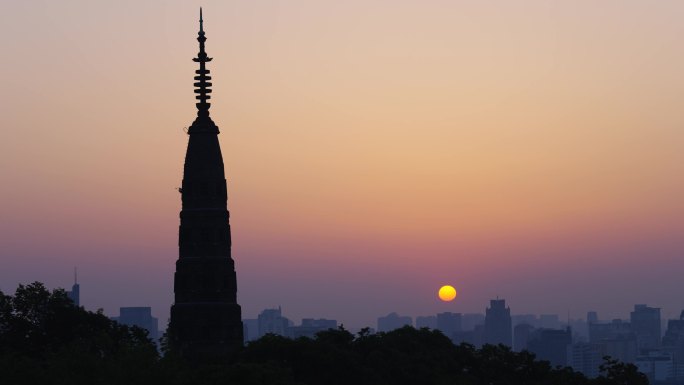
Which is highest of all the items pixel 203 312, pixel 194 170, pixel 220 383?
pixel 194 170

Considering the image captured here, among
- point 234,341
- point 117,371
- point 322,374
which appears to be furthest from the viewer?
point 234,341

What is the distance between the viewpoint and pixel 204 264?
102125 millimetres

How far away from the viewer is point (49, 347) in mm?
98250

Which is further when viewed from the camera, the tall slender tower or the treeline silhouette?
the tall slender tower

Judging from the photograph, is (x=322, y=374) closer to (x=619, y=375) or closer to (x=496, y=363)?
(x=496, y=363)

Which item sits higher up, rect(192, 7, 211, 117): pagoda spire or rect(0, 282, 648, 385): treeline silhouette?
rect(192, 7, 211, 117): pagoda spire

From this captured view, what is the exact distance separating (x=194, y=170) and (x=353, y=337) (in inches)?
→ 627

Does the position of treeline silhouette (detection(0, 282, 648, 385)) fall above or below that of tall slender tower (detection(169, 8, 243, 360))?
below

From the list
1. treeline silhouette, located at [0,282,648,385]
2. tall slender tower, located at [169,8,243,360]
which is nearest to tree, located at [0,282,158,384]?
treeline silhouette, located at [0,282,648,385]

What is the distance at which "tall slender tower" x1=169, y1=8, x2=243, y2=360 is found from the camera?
102 metres

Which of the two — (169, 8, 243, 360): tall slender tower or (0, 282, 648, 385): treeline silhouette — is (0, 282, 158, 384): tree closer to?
(0, 282, 648, 385): treeline silhouette

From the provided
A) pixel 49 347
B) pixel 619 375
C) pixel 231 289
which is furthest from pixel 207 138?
pixel 619 375

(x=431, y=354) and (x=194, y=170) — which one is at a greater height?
(x=194, y=170)

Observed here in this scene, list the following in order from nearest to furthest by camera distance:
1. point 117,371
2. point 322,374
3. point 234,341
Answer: point 117,371 → point 322,374 → point 234,341
